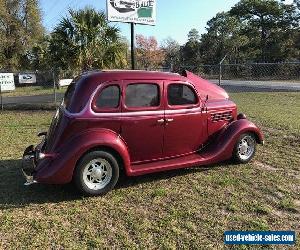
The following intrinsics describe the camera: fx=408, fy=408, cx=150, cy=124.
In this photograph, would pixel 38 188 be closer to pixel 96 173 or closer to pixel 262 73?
pixel 96 173

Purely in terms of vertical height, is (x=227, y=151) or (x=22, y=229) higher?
(x=227, y=151)

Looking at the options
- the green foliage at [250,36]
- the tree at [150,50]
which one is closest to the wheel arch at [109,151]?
the green foliage at [250,36]

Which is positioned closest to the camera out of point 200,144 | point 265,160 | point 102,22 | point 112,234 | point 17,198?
point 112,234

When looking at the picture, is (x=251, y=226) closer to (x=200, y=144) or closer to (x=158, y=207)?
(x=158, y=207)

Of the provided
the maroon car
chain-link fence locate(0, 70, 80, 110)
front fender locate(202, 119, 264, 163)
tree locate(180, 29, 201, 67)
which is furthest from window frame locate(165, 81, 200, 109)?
tree locate(180, 29, 201, 67)

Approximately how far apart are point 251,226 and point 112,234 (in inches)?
62.3

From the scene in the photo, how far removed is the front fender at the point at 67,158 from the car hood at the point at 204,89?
199 centimetres

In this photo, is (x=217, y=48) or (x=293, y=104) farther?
(x=217, y=48)

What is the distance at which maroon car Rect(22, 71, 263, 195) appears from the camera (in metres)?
5.46

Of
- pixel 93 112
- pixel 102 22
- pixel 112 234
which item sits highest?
pixel 102 22

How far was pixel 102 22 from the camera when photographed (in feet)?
52.3

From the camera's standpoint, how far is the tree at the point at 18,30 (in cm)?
4147

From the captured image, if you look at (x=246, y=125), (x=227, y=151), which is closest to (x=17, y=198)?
(x=227, y=151)

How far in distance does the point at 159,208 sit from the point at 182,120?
1648 millimetres
